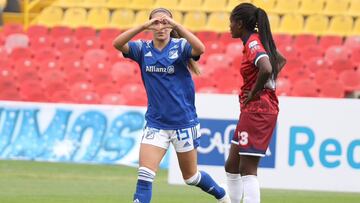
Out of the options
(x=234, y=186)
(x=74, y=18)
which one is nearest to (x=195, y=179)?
(x=234, y=186)

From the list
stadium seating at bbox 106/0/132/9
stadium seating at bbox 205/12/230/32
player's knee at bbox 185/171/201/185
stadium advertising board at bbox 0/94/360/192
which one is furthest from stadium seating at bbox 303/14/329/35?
player's knee at bbox 185/171/201/185

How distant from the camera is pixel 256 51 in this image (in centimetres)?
892

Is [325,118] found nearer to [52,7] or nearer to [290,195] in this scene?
[290,195]

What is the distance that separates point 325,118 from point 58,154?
567 centimetres

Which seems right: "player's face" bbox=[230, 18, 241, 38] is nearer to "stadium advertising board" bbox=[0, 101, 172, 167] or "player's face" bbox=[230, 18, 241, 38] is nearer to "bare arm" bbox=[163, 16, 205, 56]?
"bare arm" bbox=[163, 16, 205, 56]

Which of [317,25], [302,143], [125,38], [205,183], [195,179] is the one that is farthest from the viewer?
[317,25]

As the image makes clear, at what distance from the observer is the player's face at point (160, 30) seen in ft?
28.8

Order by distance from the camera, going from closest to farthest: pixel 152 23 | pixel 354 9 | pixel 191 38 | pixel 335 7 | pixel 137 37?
pixel 152 23
pixel 191 38
pixel 137 37
pixel 354 9
pixel 335 7

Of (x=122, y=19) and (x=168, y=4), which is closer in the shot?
(x=168, y=4)

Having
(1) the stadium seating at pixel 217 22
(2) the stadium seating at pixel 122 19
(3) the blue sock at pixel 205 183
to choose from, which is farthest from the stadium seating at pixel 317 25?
(3) the blue sock at pixel 205 183

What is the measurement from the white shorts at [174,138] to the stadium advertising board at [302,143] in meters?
3.85

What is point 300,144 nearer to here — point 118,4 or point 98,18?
point 98,18

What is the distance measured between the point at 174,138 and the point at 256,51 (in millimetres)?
1086

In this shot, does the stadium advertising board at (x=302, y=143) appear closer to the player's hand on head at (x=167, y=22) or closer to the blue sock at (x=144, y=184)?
the blue sock at (x=144, y=184)
